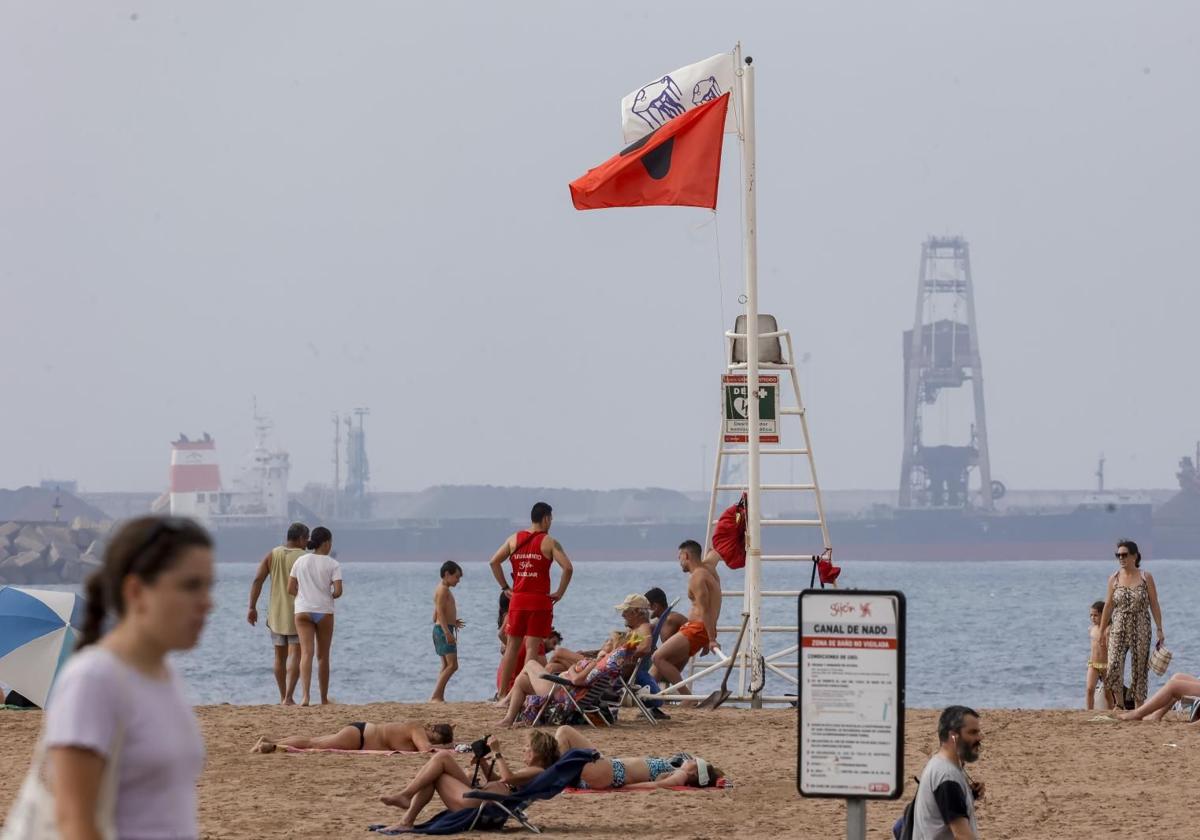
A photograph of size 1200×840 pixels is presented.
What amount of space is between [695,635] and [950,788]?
6.60 metres

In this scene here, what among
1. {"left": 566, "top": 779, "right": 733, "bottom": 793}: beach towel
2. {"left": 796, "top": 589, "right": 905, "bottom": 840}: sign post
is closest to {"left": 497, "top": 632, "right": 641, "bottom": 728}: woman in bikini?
{"left": 566, "top": 779, "right": 733, "bottom": 793}: beach towel

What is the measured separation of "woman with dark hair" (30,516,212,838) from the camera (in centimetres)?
284

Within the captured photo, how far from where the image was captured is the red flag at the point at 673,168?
13477mm

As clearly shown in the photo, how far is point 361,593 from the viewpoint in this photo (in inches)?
4163

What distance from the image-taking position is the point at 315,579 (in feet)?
41.8

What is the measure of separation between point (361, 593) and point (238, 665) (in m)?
61.5

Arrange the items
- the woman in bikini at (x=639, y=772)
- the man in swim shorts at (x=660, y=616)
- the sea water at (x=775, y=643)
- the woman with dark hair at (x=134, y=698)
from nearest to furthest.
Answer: the woman with dark hair at (x=134, y=698) → the woman in bikini at (x=639, y=772) → the man in swim shorts at (x=660, y=616) → the sea water at (x=775, y=643)

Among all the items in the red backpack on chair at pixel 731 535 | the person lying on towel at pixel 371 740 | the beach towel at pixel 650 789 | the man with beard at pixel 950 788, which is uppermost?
the red backpack on chair at pixel 731 535

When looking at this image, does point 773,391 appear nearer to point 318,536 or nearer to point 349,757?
point 318,536

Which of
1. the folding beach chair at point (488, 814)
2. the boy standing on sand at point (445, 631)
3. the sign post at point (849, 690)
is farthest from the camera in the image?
the boy standing on sand at point (445, 631)

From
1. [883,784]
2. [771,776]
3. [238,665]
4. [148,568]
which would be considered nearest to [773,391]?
[771,776]

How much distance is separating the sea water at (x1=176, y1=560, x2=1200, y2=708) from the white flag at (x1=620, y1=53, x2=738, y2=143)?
13.9ft

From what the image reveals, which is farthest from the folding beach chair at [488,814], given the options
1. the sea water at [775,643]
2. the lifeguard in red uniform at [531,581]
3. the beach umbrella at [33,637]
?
the beach umbrella at [33,637]

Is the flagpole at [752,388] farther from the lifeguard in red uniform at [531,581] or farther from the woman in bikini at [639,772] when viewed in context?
the woman in bikini at [639,772]
